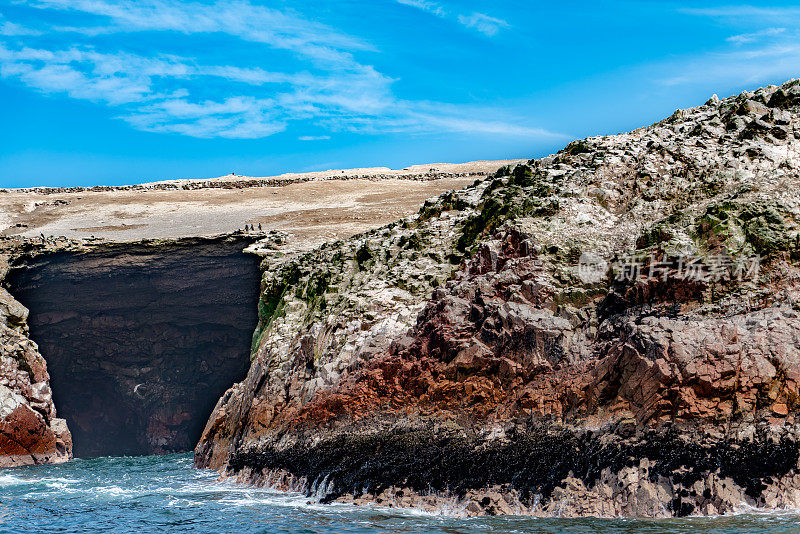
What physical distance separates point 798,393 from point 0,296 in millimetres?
32909

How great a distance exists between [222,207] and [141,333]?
8369 mm

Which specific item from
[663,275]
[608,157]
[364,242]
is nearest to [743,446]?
[663,275]

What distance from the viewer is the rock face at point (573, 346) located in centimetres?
1419

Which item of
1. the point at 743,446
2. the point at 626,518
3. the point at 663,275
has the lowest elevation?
the point at 626,518

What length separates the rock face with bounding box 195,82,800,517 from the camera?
14.2 m

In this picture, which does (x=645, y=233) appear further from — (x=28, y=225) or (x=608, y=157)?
(x=28, y=225)

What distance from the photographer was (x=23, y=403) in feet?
105

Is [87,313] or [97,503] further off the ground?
[87,313]

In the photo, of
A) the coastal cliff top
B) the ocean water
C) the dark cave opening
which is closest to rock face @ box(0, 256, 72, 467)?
the dark cave opening

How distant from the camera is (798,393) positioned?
553 inches

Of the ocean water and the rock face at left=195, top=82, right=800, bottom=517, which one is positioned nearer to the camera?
the ocean water

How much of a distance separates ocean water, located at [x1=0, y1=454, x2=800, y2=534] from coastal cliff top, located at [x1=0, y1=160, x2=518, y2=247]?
1419 centimetres

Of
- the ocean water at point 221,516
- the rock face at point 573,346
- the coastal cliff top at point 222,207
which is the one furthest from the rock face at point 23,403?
the rock face at point 573,346

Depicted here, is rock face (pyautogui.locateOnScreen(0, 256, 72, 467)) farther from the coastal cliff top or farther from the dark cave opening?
the coastal cliff top
